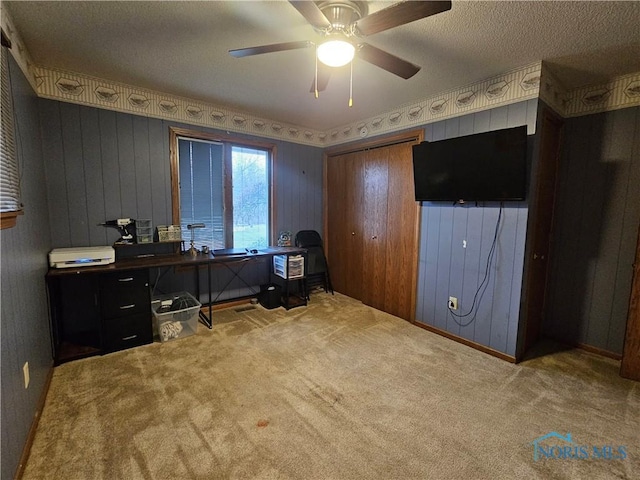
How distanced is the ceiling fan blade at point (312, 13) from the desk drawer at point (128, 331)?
2.74 meters

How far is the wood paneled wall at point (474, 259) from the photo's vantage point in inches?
103

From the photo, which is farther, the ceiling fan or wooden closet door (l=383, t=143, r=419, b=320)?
wooden closet door (l=383, t=143, r=419, b=320)

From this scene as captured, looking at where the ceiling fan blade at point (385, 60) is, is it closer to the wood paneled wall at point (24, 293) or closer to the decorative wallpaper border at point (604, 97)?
the decorative wallpaper border at point (604, 97)

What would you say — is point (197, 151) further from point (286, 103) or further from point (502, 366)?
point (502, 366)

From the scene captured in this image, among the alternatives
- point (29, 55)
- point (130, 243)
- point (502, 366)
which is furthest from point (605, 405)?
point (29, 55)

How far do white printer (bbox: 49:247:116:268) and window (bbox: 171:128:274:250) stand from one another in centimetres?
85

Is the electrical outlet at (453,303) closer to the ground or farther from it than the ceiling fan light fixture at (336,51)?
closer to the ground

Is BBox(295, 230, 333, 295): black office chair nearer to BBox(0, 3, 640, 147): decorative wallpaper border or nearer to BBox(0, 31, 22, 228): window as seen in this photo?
BBox(0, 3, 640, 147): decorative wallpaper border

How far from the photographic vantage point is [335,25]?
1.64 meters

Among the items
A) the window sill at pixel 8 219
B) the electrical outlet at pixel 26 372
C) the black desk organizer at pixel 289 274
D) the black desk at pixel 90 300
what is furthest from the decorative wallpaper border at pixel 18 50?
the black desk organizer at pixel 289 274

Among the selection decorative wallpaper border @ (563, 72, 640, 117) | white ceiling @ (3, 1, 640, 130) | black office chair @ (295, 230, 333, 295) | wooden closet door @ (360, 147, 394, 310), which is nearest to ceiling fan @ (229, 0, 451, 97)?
white ceiling @ (3, 1, 640, 130)

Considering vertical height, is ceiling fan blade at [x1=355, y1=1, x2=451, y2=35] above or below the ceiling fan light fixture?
above

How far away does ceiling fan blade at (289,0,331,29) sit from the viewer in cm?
138

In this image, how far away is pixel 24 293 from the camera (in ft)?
5.94
